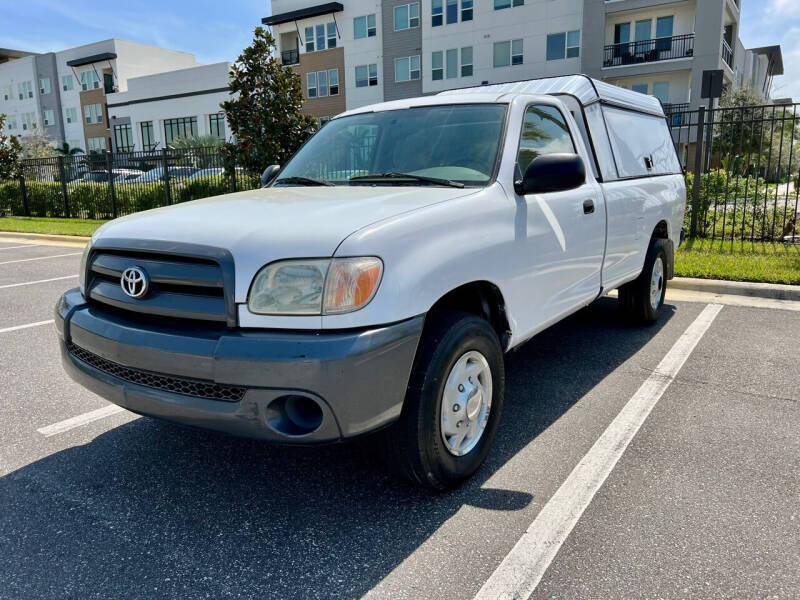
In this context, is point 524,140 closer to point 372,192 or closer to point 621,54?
point 372,192

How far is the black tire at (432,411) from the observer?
2.64 meters

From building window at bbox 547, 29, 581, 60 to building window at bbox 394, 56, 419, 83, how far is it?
900 cm

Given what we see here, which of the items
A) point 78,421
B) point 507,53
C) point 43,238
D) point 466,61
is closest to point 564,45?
point 507,53

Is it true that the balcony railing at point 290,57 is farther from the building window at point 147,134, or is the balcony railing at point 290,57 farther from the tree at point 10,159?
the tree at point 10,159

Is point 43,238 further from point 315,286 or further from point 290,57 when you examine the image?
point 290,57

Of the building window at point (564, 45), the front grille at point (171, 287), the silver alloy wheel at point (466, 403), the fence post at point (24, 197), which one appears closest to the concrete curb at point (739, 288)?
the silver alloy wheel at point (466, 403)

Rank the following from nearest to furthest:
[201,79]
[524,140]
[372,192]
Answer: [372,192] → [524,140] → [201,79]

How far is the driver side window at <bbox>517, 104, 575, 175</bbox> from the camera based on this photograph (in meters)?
3.70

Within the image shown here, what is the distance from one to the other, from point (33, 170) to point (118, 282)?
21.7 m

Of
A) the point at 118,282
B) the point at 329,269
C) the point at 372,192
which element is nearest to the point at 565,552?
the point at 329,269

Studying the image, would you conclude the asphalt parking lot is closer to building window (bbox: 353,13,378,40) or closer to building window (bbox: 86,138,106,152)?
building window (bbox: 353,13,378,40)

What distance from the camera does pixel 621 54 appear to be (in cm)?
3375

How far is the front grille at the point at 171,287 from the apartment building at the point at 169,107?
52259 millimetres

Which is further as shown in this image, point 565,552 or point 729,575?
point 565,552
